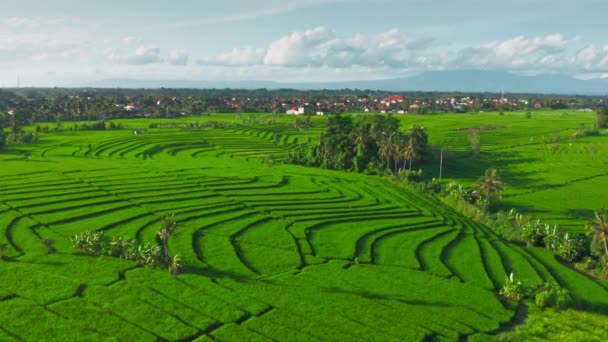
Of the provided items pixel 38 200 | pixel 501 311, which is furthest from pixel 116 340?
pixel 38 200

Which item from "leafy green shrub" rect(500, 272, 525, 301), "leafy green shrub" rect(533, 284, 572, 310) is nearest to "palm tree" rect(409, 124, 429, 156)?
"leafy green shrub" rect(500, 272, 525, 301)

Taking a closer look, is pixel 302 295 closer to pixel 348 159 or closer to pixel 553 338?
pixel 553 338

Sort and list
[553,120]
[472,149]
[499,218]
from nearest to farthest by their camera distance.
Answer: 1. [499,218]
2. [472,149]
3. [553,120]

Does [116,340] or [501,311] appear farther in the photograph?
[501,311]

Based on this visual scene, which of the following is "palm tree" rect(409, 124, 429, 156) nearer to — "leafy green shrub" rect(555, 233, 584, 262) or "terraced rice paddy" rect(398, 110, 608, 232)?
"terraced rice paddy" rect(398, 110, 608, 232)

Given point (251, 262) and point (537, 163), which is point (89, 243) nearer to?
point (251, 262)

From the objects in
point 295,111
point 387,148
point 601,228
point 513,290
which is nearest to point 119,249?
point 513,290
